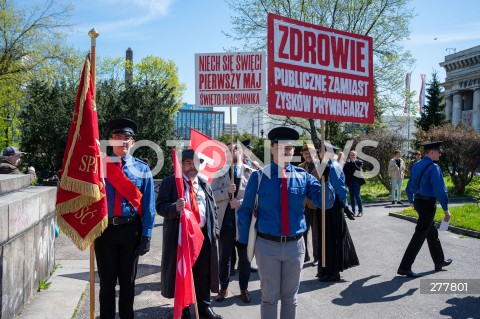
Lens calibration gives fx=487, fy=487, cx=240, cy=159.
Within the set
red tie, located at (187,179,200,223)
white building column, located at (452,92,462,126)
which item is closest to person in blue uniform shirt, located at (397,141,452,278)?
red tie, located at (187,179,200,223)

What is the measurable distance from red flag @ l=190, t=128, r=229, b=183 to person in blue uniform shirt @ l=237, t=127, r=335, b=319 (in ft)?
4.75

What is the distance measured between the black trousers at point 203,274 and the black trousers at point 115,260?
908 mm

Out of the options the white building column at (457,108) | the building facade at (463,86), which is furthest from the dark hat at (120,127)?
the white building column at (457,108)

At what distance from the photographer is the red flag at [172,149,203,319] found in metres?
4.89

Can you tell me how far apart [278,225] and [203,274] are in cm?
151

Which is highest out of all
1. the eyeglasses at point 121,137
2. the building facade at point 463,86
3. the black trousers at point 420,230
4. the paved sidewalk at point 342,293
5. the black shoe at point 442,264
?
the building facade at point 463,86

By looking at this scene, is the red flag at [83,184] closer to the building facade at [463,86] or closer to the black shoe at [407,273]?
the black shoe at [407,273]

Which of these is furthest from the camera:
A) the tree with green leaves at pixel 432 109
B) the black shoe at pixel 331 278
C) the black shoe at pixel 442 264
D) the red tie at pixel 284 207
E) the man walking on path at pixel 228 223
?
the tree with green leaves at pixel 432 109

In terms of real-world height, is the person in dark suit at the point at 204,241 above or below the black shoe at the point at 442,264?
above

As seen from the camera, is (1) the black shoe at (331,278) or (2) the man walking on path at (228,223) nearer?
(2) the man walking on path at (228,223)

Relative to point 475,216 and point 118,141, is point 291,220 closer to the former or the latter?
point 118,141

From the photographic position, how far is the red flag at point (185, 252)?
16.0 ft

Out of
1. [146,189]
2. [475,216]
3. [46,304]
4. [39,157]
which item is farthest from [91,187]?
[39,157]

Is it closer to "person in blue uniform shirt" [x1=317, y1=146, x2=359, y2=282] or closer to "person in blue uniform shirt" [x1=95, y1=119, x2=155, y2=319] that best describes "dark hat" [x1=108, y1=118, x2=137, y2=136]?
"person in blue uniform shirt" [x1=95, y1=119, x2=155, y2=319]
